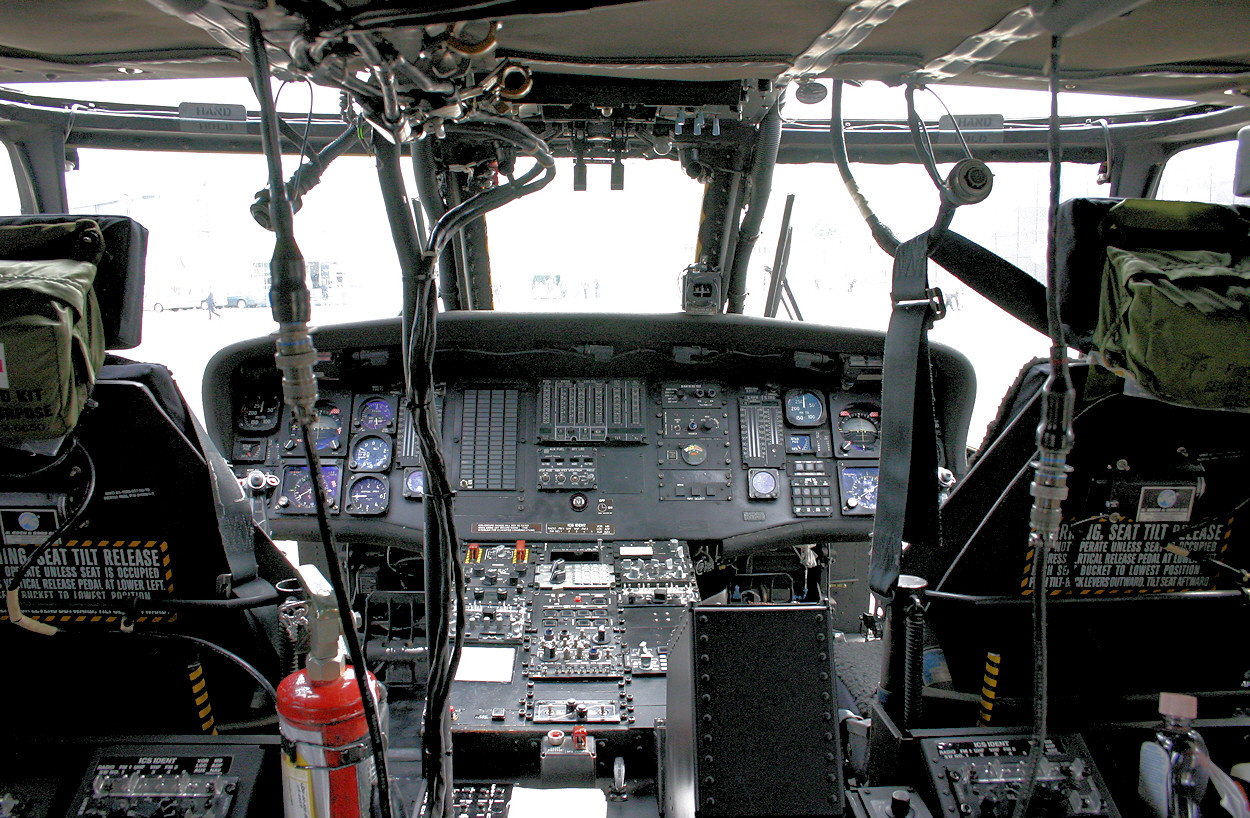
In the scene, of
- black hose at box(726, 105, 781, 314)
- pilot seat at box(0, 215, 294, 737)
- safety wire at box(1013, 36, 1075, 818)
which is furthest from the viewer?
black hose at box(726, 105, 781, 314)

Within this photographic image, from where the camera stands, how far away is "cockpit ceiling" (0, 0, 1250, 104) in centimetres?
103

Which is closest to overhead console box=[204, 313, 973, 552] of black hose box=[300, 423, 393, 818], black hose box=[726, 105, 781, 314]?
black hose box=[726, 105, 781, 314]

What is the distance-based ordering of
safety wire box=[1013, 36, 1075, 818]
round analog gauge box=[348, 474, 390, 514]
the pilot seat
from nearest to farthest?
safety wire box=[1013, 36, 1075, 818], the pilot seat, round analog gauge box=[348, 474, 390, 514]

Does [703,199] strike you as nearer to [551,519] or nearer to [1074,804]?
[551,519]

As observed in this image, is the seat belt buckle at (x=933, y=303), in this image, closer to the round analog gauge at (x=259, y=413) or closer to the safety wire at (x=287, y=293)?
the safety wire at (x=287, y=293)

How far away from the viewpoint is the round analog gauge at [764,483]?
2764 millimetres

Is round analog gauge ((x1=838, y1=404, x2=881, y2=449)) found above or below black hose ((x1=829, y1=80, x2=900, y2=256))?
below

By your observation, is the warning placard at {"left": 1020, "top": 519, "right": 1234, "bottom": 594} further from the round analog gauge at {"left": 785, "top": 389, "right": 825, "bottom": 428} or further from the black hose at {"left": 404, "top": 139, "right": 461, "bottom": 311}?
the black hose at {"left": 404, "top": 139, "right": 461, "bottom": 311}

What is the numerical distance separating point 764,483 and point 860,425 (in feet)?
1.55

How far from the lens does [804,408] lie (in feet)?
9.57

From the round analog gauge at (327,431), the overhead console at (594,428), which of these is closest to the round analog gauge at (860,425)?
the overhead console at (594,428)

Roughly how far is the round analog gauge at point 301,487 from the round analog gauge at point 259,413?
0.22 metres

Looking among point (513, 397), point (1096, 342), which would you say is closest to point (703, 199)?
point (513, 397)

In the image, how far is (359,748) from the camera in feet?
3.34
